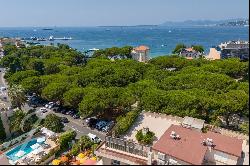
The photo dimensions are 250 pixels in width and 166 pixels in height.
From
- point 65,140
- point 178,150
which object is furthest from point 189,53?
point 178,150

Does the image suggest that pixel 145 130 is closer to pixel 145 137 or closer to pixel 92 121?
pixel 145 137

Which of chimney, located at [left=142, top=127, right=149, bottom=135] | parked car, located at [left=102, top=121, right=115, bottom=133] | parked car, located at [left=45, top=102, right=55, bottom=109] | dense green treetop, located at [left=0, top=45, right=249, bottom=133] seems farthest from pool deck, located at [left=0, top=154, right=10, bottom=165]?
parked car, located at [left=45, top=102, right=55, bottom=109]

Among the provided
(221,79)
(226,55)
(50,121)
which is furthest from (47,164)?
(226,55)

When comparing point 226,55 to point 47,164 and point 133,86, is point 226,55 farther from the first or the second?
point 47,164

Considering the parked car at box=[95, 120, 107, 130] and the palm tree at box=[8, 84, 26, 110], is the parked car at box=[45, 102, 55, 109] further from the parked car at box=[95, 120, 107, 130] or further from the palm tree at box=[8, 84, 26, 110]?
the parked car at box=[95, 120, 107, 130]

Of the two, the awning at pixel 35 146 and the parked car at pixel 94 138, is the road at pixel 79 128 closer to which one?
the parked car at pixel 94 138
